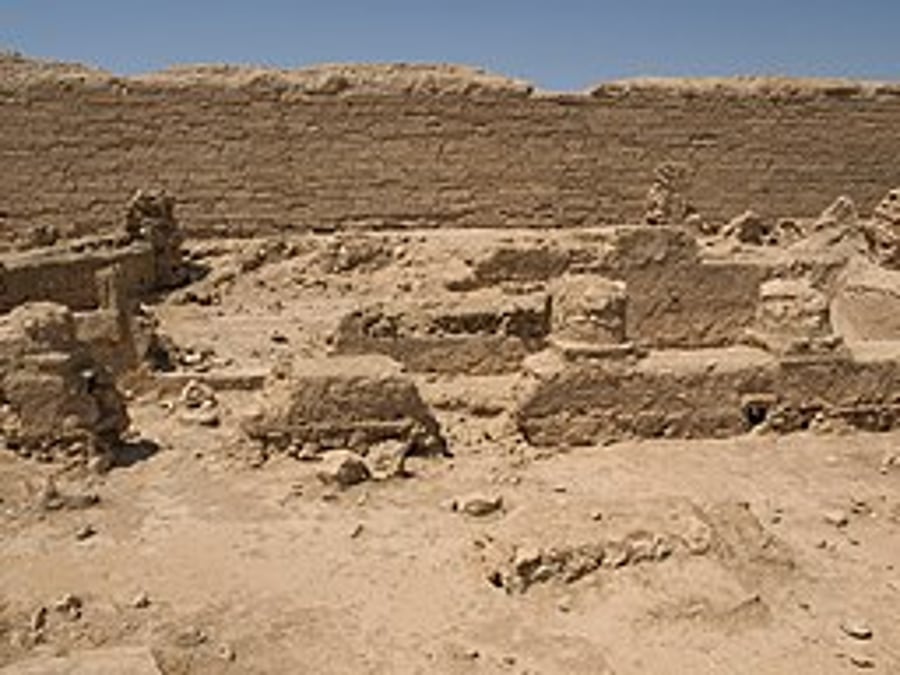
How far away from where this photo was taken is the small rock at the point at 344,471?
326 inches

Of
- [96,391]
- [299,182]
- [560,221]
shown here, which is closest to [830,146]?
[560,221]

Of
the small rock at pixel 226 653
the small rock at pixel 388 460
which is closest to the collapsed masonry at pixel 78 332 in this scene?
the small rock at pixel 388 460

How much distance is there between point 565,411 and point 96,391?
3828mm

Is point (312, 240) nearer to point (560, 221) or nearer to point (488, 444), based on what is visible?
point (560, 221)

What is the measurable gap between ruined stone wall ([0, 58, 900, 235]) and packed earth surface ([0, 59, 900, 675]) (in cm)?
462

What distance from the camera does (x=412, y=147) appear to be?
2022 cm

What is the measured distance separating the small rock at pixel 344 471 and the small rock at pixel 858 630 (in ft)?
11.7

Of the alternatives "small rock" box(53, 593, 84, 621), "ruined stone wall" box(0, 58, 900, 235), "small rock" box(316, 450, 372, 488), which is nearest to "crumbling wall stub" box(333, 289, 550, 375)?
"small rock" box(316, 450, 372, 488)

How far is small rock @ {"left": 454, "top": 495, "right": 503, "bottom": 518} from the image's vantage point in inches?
310

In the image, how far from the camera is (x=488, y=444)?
9.49 meters

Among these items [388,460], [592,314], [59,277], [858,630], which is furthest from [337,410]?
[59,277]

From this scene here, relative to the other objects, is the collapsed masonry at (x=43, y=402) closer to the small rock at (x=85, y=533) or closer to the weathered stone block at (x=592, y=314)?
the small rock at (x=85, y=533)

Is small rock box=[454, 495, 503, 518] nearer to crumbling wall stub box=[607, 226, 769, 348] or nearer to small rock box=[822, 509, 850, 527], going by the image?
small rock box=[822, 509, 850, 527]

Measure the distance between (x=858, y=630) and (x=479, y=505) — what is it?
265 cm
